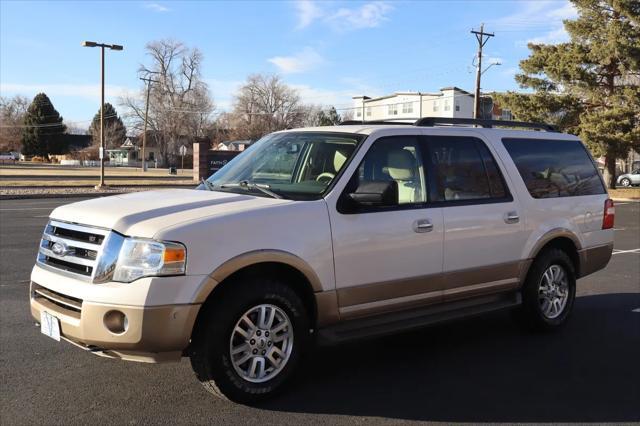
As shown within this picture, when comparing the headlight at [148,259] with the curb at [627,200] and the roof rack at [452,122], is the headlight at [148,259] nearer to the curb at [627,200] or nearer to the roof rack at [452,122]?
the roof rack at [452,122]

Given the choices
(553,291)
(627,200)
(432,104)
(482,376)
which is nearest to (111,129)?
(432,104)

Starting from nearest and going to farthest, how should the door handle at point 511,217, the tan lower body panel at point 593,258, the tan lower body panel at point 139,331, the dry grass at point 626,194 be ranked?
the tan lower body panel at point 139,331, the door handle at point 511,217, the tan lower body panel at point 593,258, the dry grass at point 626,194

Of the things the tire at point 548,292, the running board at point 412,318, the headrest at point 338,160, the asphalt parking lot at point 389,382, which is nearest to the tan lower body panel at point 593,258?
the tire at point 548,292

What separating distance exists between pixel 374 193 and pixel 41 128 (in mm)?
103614

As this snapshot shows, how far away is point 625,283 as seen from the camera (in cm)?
825

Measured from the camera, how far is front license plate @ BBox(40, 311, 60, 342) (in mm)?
3734

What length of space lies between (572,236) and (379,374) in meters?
2.64

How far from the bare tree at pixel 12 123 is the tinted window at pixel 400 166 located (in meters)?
111

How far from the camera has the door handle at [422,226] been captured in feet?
15.0

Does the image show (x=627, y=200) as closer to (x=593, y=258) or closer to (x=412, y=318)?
(x=593, y=258)

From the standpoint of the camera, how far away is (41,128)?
96.1 meters

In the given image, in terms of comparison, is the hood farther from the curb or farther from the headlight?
the curb

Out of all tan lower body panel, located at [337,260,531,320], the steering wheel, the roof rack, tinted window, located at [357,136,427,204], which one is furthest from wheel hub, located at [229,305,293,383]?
the roof rack

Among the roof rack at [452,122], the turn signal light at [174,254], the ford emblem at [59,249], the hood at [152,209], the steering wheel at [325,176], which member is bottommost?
the ford emblem at [59,249]
